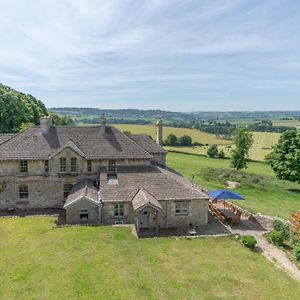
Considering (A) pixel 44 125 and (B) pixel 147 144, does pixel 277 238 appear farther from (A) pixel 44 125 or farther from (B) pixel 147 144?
(A) pixel 44 125

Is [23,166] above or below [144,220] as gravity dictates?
above

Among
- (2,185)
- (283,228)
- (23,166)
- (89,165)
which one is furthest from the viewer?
(89,165)

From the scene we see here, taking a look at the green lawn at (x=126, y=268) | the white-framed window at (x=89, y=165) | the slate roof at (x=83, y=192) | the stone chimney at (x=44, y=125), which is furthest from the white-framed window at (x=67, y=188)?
the green lawn at (x=126, y=268)

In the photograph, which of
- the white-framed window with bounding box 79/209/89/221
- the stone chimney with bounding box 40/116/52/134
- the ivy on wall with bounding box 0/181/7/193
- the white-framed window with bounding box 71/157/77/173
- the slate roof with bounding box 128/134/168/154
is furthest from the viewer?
the slate roof with bounding box 128/134/168/154

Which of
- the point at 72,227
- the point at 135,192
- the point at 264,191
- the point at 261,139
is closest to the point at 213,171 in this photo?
the point at 264,191

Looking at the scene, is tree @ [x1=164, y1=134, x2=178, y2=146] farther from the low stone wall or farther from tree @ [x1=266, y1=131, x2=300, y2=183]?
the low stone wall

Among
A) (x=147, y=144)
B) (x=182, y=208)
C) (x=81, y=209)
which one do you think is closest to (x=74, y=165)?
(x=81, y=209)

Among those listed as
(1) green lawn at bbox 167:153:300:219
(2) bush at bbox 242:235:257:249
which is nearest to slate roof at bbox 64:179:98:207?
(2) bush at bbox 242:235:257:249
